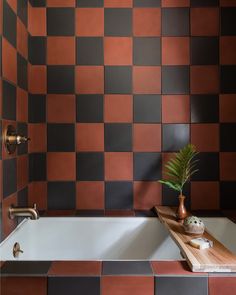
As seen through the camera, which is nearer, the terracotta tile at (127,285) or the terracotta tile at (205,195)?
the terracotta tile at (127,285)

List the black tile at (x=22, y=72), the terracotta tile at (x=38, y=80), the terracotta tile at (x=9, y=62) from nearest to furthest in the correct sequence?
the terracotta tile at (x=9, y=62) < the black tile at (x=22, y=72) < the terracotta tile at (x=38, y=80)

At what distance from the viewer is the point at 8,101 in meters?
1.42

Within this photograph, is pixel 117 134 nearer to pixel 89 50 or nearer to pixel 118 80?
pixel 118 80

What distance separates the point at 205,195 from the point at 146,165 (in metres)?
0.41

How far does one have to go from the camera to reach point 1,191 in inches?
51.9

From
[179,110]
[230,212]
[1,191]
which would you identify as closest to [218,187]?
[230,212]

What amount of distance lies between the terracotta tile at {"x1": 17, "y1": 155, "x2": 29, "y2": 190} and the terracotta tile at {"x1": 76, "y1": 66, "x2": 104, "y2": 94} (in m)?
0.52

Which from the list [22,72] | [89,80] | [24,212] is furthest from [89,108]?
[24,212]

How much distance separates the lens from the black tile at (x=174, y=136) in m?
1.85

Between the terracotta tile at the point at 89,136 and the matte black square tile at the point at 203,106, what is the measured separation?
0.57 meters

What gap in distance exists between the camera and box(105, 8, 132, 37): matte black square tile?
72.2 inches

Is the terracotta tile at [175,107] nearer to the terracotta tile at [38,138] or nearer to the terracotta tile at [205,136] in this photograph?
the terracotta tile at [205,136]

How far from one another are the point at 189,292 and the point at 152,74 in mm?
1249

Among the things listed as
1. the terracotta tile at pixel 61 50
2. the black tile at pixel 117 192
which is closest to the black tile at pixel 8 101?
the terracotta tile at pixel 61 50
